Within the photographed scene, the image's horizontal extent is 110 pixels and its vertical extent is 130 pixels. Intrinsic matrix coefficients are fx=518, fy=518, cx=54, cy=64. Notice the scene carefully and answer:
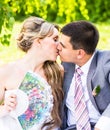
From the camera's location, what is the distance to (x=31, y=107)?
388cm

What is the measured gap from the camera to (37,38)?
4.04 m

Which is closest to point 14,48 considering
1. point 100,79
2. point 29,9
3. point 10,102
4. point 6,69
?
point 29,9

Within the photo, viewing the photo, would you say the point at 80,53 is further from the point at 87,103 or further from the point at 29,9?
the point at 29,9

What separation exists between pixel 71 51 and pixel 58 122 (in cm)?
57

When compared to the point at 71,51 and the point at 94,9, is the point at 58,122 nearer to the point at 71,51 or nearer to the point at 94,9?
the point at 71,51

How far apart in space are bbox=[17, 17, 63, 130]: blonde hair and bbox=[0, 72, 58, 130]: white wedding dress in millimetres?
120

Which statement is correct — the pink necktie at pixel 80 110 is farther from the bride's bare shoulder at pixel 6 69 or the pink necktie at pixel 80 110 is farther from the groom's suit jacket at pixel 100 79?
the bride's bare shoulder at pixel 6 69

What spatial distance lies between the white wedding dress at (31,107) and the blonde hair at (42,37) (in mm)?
120

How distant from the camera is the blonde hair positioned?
4.04 metres

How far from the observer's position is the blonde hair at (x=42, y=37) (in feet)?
13.3

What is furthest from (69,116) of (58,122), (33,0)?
(33,0)

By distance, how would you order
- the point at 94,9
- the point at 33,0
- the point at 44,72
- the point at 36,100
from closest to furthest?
the point at 36,100 → the point at 44,72 → the point at 33,0 → the point at 94,9

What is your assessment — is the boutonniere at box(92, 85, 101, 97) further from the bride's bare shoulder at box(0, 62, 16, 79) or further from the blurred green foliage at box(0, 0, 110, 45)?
the blurred green foliage at box(0, 0, 110, 45)

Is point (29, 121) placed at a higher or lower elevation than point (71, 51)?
lower
